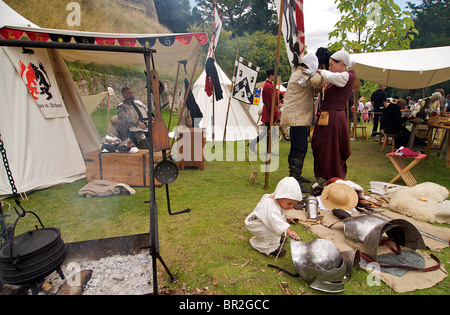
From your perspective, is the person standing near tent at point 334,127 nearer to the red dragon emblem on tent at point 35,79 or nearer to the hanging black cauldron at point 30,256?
the hanging black cauldron at point 30,256

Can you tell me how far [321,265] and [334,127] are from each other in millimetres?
2318

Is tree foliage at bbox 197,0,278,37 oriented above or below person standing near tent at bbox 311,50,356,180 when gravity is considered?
above

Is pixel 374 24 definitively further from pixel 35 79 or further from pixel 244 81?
pixel 35 79

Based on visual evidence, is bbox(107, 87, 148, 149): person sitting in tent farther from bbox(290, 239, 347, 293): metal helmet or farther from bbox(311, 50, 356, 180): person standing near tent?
bbox(290, 239, 347, 293): metal helmet

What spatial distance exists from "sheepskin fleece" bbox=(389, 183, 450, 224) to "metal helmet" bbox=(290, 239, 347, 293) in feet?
6.28

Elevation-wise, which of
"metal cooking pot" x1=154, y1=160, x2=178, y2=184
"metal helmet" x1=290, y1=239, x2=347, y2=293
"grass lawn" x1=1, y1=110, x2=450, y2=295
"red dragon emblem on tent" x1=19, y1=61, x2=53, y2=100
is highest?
"red dragon emblem on tent" x1=19, y1=61, x2=53, y2=100

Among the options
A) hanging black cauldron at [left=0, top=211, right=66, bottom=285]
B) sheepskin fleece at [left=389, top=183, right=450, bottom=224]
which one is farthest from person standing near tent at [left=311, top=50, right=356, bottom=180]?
hanging black cauldron at [left=0, top=211, right=66, bottom=285]

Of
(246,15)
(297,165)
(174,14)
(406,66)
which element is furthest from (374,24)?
(246,15)

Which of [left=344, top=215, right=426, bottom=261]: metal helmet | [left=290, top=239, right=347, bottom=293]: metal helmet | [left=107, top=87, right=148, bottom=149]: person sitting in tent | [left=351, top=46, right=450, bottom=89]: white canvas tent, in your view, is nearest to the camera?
[left=290, top=239, right=347, bottom=293]: metal helmet

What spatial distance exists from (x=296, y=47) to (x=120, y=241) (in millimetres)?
3494

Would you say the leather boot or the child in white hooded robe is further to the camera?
the leather boot

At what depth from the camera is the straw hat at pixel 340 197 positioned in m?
3.11

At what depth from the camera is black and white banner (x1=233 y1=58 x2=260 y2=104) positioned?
603 cm

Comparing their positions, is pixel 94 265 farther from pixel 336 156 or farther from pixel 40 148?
pixel 336 156
